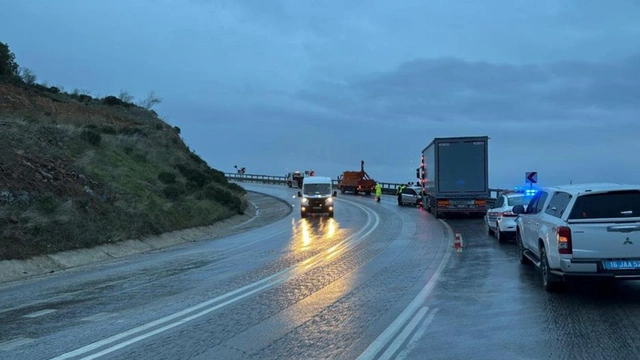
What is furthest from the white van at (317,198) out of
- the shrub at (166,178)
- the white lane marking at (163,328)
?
the white lane marking at (163,328)

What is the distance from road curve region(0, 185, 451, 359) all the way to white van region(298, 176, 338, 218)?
17.4 metres

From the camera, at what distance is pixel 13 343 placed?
22.4 feet

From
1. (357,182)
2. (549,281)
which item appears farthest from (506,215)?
(357,182)

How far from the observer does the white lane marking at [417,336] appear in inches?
244

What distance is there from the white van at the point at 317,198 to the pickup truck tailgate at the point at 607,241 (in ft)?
84.1

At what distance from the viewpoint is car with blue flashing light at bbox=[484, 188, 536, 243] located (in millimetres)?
17625

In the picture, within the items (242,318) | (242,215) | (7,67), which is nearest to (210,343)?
(242,318)

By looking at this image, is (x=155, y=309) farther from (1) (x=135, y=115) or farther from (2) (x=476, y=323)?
(1) (x=135, y=115)

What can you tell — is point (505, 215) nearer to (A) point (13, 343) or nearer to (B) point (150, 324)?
(B) point (150, 324)

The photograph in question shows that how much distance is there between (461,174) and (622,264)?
69.2 ft

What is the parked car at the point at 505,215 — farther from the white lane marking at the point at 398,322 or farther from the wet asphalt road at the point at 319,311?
the white lane marking at the point at 398,322

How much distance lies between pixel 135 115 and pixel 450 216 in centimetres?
3602

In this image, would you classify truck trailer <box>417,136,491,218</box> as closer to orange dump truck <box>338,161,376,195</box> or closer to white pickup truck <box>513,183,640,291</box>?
white pickup truck <box>513,183,640,291</box>

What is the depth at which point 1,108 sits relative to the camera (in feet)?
112
